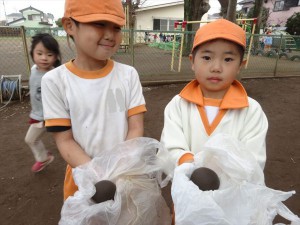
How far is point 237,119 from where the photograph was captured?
138cm

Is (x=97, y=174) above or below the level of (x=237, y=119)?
below

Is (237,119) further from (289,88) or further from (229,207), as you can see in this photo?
(289,88)

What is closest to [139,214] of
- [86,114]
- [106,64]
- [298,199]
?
[86,114]

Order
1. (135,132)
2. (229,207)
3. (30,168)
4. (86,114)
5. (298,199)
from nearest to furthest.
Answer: (229,207) < (86,114) < (135,132) < (298,199) < (30,168)

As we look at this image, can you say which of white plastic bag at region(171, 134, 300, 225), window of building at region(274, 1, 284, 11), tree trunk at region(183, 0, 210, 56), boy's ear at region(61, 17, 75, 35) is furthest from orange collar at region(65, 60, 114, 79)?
window of building at region(274, 1, 284, 11)

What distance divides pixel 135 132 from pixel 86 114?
0.29 meters

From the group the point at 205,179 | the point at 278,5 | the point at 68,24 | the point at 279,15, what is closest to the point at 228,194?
the point at 205,179

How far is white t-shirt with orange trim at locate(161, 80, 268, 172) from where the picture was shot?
134 cm

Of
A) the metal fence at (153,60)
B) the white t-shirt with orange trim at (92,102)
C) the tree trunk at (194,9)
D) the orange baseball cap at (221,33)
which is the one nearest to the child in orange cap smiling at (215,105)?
the orange baseball cap at (221,33)

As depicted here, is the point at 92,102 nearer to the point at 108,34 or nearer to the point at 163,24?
the point at 108,34

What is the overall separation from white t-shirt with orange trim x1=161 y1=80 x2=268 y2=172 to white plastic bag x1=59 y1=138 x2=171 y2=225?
0.13 m

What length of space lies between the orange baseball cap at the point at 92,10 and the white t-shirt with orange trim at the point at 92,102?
10.7 inches

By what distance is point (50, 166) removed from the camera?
3172 mm

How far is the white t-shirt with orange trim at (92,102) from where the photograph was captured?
1384 millimetres
